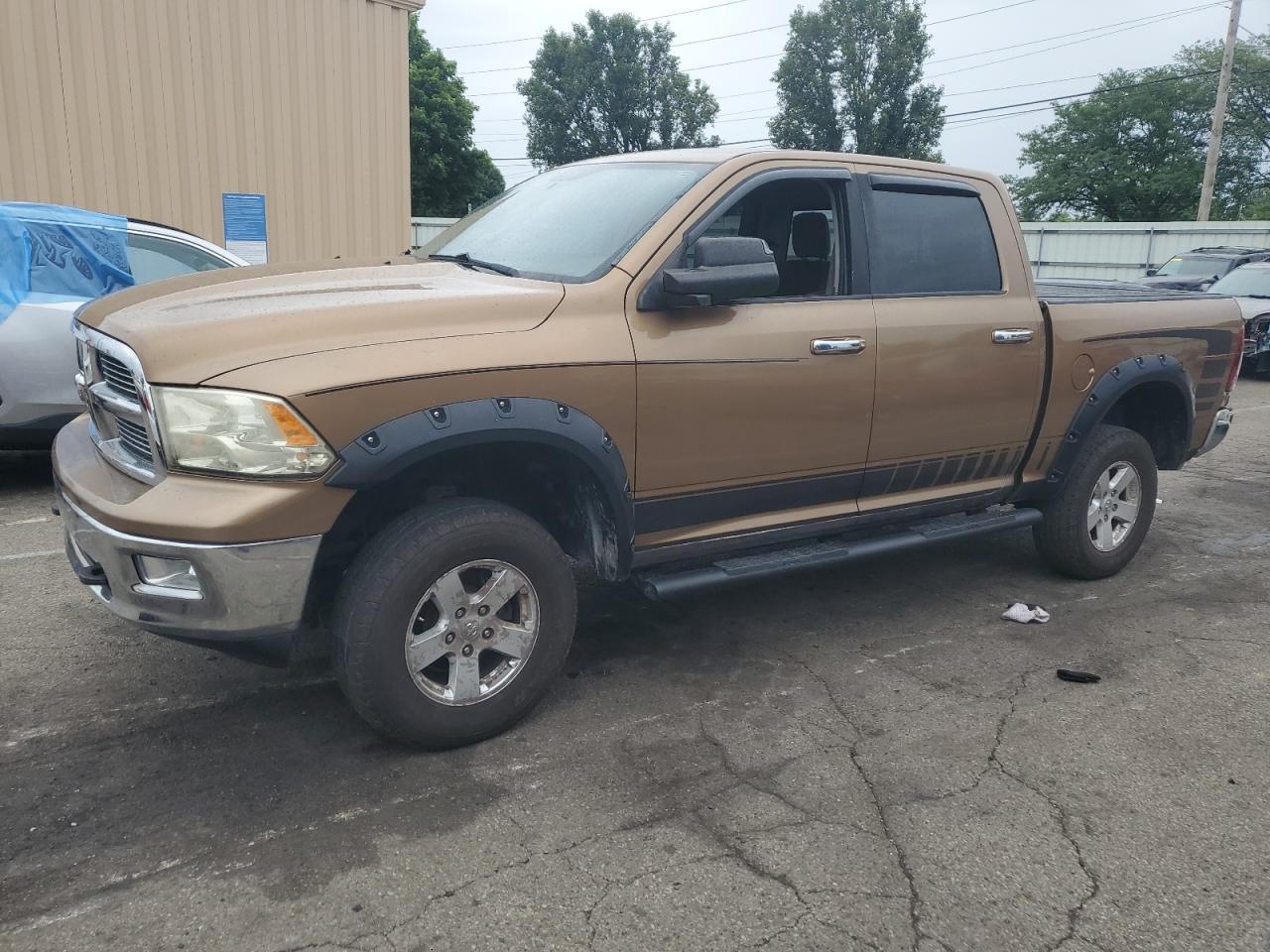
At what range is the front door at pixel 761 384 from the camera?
3613 mm

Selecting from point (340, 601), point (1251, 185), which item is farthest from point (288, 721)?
point (1251, 185)

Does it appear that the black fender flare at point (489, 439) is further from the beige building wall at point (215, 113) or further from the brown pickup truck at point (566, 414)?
the beige building wall at point (215, 113)

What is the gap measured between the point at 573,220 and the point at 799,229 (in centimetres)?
104

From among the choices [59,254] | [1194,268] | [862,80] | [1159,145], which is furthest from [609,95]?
[59,254]

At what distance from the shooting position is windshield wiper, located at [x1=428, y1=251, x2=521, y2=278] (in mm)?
3832

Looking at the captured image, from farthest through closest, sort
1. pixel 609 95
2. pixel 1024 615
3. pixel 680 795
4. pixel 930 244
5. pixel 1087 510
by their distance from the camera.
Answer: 1. pixel 609 95
2. pixel 1087 510
3. pixel 1024 615
4. pixel 930 244
5. pixel 680 795

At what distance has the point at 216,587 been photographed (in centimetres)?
284

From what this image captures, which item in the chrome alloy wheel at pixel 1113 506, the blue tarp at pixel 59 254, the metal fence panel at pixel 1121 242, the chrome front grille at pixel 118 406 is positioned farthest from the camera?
the metal fence panel at pixel 1121 242

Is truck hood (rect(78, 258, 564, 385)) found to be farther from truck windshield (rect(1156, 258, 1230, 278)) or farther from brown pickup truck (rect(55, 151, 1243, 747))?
truck windshield (rect(1156, 258, 1230, 278))

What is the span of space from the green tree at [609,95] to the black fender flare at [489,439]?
56087 mm

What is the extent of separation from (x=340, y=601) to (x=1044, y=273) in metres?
26.1

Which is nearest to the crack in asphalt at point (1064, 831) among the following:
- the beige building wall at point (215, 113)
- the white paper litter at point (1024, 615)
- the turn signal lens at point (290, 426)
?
the white paper litter at point (1024, 615)

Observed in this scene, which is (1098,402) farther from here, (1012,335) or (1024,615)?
(1024,615)

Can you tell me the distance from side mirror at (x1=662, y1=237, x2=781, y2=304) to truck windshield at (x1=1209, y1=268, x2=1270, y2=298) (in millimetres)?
14454
